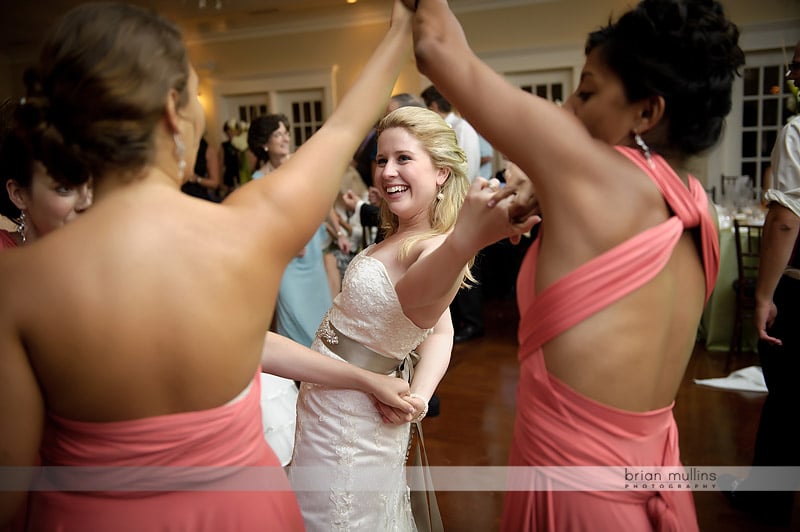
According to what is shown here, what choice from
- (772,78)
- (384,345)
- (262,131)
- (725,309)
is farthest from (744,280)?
(384,345)

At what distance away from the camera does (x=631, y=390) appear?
98 centimetres

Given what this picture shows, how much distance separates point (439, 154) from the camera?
170 centimetres

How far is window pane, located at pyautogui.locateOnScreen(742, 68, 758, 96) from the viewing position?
265 inches

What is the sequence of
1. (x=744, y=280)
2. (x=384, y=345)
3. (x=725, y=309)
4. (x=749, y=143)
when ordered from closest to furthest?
(x=384, y=345) < (x=744, y=280) < (x=725, y=309) < (x=749, y=143)

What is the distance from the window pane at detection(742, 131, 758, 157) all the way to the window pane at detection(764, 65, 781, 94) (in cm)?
49

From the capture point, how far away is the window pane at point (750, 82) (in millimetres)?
6734

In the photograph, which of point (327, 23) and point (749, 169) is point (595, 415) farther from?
point (327, 23)

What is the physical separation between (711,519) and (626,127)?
224 centimetres

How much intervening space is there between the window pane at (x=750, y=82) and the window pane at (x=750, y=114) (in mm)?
106

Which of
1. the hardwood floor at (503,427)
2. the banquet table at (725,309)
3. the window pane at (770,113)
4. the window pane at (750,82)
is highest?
the window pane at (750,82)

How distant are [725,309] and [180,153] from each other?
16.0 ft

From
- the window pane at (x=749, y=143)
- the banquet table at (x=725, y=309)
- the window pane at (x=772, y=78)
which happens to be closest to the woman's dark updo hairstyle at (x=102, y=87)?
the banquet table at (x=725, y=309)

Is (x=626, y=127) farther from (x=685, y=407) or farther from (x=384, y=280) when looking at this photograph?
(x=685, y=407)

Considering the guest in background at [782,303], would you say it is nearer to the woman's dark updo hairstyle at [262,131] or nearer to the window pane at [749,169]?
the woman's dark updo hairstyle at [262,131]
